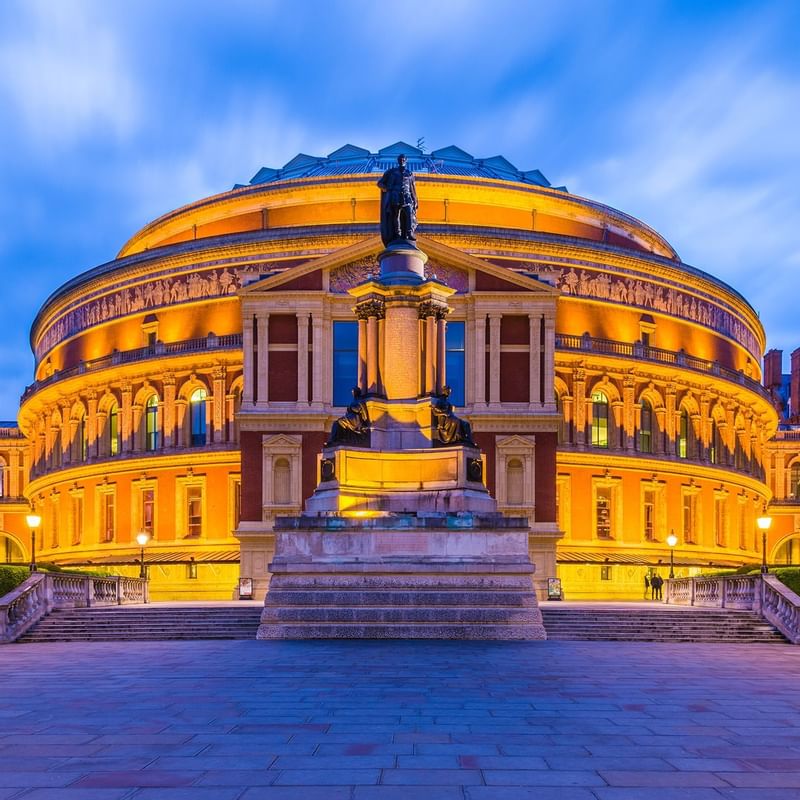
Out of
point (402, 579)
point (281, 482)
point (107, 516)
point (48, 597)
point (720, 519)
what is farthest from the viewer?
point (720, 519)

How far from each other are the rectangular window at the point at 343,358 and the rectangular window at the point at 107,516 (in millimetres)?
20737

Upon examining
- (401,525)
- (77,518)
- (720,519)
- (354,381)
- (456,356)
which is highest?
(456,356)

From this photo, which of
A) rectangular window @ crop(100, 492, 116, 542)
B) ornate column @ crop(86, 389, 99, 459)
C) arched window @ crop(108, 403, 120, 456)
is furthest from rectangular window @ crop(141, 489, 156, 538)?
ornate column @ crop(86, 389, 99, 459)

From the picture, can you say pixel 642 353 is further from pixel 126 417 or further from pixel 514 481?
pixel 126 417

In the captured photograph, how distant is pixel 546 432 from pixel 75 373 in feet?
112

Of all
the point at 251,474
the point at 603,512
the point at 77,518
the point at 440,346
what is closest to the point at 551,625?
the point at 440,346

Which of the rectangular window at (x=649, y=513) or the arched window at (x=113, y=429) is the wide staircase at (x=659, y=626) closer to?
the rectangular window at (x=649, y=513)

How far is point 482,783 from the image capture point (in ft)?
30.4

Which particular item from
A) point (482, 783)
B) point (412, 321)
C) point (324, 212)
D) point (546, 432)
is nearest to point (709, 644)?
point (412, 321)

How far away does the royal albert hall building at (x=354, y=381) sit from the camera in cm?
5650

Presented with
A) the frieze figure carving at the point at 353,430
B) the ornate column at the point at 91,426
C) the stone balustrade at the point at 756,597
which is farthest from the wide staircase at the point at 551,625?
the ornate column at the point at 91,426

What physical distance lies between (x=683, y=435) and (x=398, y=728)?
6189cm

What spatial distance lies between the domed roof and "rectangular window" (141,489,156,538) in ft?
78.9

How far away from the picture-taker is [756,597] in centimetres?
3219
